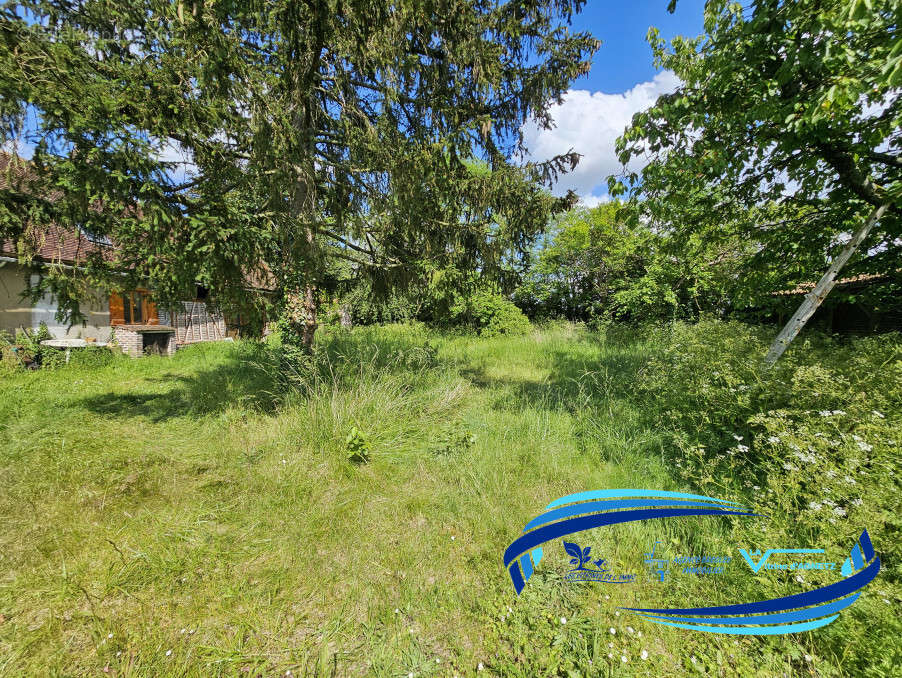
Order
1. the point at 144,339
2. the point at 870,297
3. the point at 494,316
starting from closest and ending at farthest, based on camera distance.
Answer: the point at 870,297, the point at 144,339, the point at 494,316

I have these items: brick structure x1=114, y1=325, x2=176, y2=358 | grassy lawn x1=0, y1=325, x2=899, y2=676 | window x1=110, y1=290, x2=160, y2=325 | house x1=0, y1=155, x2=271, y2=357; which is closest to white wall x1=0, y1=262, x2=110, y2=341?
house x1=0, y1=155, x2=271, y2=357

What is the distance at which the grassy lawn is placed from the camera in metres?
1.61

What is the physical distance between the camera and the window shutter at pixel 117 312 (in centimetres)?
1084

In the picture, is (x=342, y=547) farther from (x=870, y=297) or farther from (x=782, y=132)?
(x=870, y=297)

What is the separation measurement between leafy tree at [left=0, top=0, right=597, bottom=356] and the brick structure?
10132 millimetres

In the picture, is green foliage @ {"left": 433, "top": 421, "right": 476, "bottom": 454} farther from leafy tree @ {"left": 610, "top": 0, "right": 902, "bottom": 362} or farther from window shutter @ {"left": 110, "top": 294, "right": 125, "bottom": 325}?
window shutter @ {"left": 110, "top": 294, "right": 125, "bottom": 325}

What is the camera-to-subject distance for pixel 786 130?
288 cm

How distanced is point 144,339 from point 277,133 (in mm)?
12995

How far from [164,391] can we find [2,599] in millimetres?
5459

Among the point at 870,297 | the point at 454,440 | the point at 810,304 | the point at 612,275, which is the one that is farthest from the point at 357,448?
the point at 612,275

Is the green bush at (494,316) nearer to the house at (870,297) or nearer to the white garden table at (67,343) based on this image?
the house at (870,297)

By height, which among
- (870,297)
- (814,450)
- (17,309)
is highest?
(17,309)

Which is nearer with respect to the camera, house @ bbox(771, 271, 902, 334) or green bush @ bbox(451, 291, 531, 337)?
house @ bbox(771, 271, 902, 334)

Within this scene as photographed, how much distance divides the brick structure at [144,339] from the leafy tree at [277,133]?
1013 centimetres
